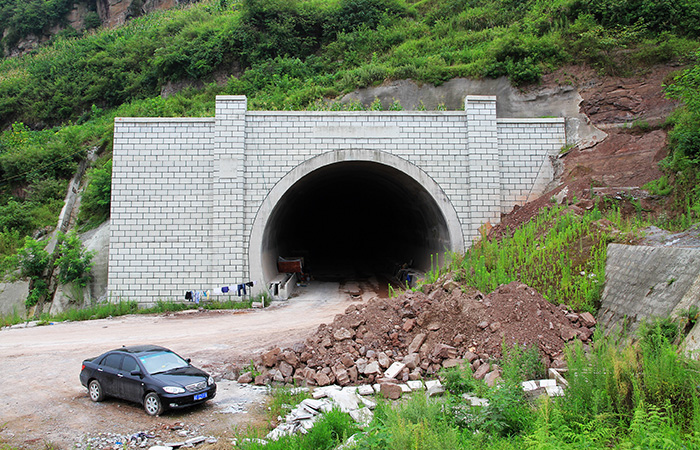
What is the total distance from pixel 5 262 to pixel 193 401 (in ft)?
46.5

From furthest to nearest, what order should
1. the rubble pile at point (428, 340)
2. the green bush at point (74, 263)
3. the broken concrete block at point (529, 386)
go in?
the green bush at point (74, 263)
the rubble pile at point (428, 340)
the broken concrete block at point (529, 386)

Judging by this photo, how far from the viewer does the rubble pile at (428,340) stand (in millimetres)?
7176

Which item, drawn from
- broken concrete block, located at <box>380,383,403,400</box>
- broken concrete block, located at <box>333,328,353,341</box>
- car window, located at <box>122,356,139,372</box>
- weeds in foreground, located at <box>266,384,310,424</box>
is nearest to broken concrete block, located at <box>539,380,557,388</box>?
broken concrete block, located at <box>380,383,403,400</box>

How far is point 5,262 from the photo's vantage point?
51.9 ft

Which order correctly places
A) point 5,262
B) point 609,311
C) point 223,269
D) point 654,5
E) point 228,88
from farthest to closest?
point 228,88 → point 654,5 → point 5,262 → point 223,269 → point 609,311

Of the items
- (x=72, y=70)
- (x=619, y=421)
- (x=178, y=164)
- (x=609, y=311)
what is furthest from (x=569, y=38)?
(x=72, y=70)

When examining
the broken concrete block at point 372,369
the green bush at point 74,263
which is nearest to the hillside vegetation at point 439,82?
the green bush at point 74,263

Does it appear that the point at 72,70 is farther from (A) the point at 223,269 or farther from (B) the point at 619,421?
(B) the point at 619,421

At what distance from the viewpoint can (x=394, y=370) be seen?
721 centimetres

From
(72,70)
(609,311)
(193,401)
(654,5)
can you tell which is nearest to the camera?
(193,401)

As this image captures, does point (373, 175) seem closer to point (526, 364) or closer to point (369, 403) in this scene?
point (526, 364)

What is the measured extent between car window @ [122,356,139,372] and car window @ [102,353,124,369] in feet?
0.43

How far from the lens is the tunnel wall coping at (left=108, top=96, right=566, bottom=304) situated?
48.1ft

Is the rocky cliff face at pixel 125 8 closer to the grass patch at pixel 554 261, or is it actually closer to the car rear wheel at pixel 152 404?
the grass patch at pixel 554 261
